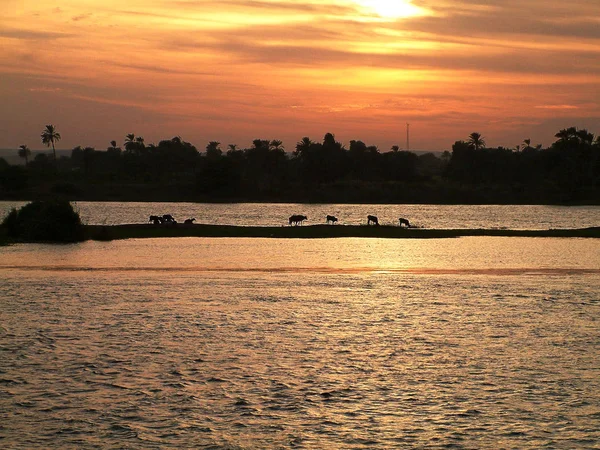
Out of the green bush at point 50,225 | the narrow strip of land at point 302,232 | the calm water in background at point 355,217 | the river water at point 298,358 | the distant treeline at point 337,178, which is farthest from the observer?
the distant treeline at point 337,178

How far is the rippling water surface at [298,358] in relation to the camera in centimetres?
1474

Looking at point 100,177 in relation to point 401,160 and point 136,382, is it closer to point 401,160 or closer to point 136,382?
point 401,160

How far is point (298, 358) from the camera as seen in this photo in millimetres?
20312

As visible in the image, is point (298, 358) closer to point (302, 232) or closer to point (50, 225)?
point (50, 225)

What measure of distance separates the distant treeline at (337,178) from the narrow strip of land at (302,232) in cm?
8544

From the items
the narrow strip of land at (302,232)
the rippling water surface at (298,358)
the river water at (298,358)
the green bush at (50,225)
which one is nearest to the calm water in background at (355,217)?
the narrow strip of land at (302,232)

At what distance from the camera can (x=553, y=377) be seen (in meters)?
18.5

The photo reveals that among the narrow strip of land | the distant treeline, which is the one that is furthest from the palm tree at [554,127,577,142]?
the narrow strip of land

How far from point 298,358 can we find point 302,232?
43157mm

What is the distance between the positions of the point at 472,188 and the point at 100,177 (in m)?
Result: 78.5

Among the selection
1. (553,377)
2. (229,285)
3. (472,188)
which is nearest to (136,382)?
(553,377)

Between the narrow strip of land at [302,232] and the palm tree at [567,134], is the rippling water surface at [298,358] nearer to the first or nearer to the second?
the narrow strip of land at [302,232]

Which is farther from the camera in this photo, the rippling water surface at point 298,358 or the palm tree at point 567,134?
the palm tree at point 567,134

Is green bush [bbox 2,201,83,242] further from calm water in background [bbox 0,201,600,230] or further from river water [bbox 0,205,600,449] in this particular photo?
river water [bbox 0,205,600,449]
